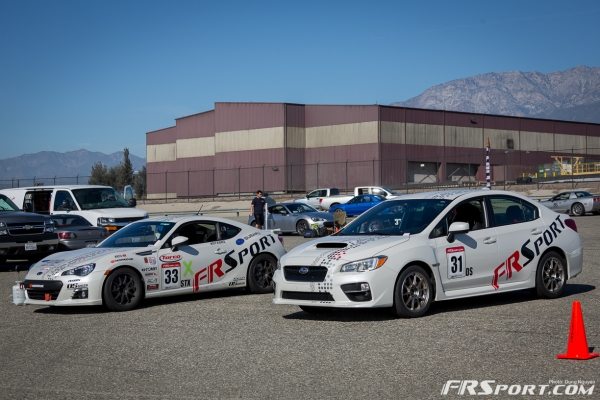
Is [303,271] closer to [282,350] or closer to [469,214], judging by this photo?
[282,350]

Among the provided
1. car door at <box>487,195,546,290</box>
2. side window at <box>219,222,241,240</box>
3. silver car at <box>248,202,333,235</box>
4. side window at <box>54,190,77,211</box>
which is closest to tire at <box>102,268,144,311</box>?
side window at <box>219,222,241,240</box>

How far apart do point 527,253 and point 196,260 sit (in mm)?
4817

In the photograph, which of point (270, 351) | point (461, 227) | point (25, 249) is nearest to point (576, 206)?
point (25, 249)

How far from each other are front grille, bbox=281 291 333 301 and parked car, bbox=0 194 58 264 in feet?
32.0

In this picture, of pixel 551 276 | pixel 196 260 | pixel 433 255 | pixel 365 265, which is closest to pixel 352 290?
pixel 365 265

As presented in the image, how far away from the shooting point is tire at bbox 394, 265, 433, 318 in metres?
10.2

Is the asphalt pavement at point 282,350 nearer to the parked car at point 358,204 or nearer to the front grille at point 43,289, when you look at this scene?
the front grille at point 43,289

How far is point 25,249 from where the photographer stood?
Result: 60.6 ft

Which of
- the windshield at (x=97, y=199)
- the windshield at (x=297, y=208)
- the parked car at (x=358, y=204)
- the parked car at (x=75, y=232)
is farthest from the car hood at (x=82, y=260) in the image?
the parked car at (x=358, y=204)

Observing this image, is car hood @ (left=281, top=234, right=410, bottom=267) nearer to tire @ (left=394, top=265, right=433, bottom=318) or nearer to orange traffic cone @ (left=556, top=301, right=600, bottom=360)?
tire @ (left=394, top=265, right=433, bottom=318)

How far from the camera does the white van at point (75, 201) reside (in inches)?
932

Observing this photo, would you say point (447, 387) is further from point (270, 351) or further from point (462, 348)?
point (270, 351)

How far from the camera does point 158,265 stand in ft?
40.7

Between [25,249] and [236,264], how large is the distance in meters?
7.21
